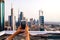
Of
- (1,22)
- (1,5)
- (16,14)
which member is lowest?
(1,22)

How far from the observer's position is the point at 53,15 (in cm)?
249

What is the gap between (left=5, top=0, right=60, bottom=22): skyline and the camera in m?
2.48

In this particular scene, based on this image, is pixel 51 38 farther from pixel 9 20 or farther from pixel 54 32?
pixel 9 20

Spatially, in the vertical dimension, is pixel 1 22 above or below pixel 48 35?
above

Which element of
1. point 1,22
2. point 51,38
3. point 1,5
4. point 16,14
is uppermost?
point 1,5

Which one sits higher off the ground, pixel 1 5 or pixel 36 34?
pixel 1 5

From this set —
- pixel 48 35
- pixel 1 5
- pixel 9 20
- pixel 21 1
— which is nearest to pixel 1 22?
pixel 9 20

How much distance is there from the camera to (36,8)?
2.53m

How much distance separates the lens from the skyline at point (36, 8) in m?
2.48

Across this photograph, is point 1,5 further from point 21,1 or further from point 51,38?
point 51,38

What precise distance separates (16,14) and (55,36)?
0.85 m

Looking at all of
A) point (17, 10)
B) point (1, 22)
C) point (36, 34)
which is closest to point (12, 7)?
point (17, 10)

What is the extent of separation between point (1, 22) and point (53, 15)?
1.01 metres

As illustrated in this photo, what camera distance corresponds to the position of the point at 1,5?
2432 millimetres
